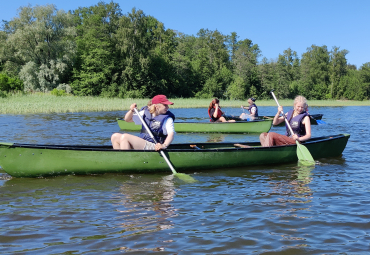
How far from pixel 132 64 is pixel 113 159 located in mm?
36094

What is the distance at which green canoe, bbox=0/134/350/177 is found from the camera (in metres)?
5.23

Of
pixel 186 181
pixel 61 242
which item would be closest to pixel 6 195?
pixel 61 242

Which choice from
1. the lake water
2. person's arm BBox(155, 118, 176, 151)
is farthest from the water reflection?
person's arm BBox(155, 118, 176, 151)

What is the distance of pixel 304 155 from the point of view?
6.74 meters

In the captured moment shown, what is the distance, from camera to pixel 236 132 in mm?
12141

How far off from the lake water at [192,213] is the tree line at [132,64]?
23557 mm

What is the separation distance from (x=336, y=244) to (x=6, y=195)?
12.9ft

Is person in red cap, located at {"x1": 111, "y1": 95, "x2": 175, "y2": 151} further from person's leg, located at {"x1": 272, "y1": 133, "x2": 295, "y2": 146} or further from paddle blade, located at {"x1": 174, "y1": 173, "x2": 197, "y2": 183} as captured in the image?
person's leg, located at {"x1": 272, "y1": 133, "x2": 295, "y2": 146}

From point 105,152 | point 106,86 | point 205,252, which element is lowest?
point 205,252

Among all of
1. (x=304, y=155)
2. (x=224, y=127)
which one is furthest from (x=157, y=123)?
(x=224, y=127)

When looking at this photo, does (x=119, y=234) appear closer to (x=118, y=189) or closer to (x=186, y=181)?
(x=118, y=189)

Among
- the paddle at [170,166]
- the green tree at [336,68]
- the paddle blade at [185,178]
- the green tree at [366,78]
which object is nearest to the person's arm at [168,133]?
the paddle at [170,166]

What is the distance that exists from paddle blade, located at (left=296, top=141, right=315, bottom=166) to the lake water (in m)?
0.40

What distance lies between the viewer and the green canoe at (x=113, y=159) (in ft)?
17.2
